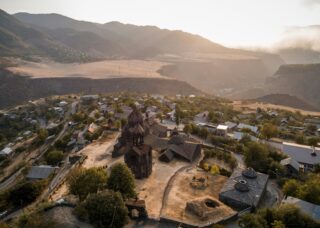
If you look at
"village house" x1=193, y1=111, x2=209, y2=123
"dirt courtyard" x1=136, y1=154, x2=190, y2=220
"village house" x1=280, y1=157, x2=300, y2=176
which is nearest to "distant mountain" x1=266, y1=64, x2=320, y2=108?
"village house" x1=193, y1=111, x2=209, y2=123

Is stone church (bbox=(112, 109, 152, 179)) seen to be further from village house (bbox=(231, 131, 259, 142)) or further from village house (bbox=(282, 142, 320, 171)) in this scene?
village house (bbox=(231, 131, 259, 142))

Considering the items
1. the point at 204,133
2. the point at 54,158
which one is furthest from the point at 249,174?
the point at 54,158

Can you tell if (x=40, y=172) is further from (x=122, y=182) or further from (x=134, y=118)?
(x=122, y=182)

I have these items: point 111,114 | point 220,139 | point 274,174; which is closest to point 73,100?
point 111,114

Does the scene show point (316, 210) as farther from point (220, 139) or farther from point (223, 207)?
point (220, 139)

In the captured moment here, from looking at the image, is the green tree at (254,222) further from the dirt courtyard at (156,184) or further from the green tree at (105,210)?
the green tree at (105,210)

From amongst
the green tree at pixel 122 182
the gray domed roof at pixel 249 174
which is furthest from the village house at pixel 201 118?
the green tree at pixel 122 182
